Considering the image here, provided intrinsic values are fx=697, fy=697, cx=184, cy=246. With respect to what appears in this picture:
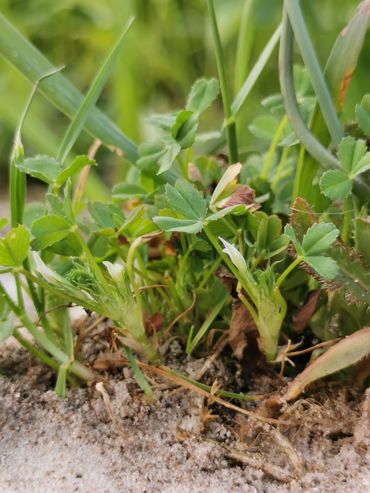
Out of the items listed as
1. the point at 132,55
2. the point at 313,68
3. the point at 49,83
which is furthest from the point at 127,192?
the point at 132,55

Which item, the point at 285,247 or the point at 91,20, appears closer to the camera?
the point at 285,247

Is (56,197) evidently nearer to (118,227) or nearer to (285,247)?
(118,227)

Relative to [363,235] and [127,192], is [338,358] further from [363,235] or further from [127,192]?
[127,192]

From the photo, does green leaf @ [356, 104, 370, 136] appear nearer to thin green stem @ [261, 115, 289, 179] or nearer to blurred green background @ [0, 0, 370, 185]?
thin green stem @ [261, 115, 289, 179]

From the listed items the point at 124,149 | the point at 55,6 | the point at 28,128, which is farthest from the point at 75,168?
the point at 55,6

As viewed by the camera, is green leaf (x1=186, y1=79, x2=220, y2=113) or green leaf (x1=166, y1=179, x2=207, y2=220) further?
green leaf (x1=186, y1=79, x2=220, y2=113)

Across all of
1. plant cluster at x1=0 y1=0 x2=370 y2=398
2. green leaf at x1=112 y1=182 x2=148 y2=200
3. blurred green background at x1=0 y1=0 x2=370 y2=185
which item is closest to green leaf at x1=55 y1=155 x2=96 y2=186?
plant cluster at x1=0 y1=0 x2=370 y2=398
